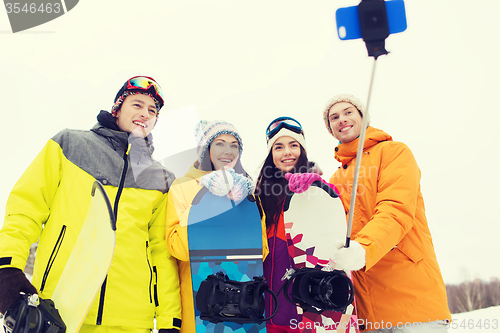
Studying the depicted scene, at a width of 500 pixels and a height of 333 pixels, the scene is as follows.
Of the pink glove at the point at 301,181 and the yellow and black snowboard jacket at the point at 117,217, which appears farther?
the pink glove at the point at 301,181

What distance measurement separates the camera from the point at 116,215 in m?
1.55

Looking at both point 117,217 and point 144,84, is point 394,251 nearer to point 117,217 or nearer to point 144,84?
point 117,217

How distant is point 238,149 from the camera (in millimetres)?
2055

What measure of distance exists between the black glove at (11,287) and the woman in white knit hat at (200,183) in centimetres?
65

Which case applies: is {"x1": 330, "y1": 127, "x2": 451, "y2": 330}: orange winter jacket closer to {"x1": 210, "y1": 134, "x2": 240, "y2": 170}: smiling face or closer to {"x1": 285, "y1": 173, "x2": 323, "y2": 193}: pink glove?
{"x1": 285, "y1": 173, "x2": 323, "y2": 193}: pink glove

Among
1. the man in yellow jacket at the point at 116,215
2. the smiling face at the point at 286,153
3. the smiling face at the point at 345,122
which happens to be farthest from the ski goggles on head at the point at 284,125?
the man in yellow jacket at the point at 116,215

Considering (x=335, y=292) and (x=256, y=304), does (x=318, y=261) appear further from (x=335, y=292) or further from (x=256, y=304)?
(x=256, y=304)

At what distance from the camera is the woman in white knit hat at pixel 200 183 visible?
1.65 metres

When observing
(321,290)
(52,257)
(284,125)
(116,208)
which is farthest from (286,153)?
(52,257)

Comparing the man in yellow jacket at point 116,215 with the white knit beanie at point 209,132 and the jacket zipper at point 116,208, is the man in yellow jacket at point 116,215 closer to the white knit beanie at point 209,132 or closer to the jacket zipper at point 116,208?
the jacket zipper at point 116,208

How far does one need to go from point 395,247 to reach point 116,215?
1.56 meters

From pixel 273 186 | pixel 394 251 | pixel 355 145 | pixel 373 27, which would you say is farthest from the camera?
pixel 273 186

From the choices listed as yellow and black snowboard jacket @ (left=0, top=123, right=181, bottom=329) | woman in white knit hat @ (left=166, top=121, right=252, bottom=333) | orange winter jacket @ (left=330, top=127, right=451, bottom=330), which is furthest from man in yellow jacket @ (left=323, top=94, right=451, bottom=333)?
yellow and black snowboard jacket @ (left=0, top=123, right=181, bottom=329)

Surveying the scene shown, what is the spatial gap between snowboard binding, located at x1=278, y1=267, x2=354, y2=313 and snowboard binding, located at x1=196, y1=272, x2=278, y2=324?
0.14 metres
